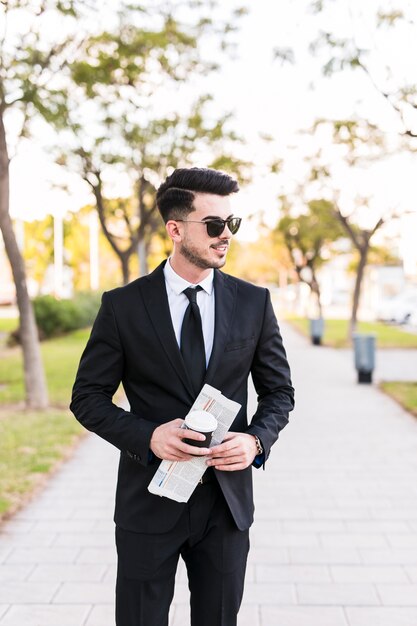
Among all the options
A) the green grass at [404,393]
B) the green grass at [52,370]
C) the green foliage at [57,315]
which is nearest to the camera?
the green grass at [404,393]

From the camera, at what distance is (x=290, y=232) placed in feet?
137

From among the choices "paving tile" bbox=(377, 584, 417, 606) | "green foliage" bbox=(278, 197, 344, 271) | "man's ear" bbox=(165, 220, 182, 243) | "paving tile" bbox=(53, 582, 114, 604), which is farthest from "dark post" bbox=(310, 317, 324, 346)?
"man's ear" bbox=(165, 220, 182, 243)

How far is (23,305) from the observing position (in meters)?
11.6

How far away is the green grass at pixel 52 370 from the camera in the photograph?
528 inches

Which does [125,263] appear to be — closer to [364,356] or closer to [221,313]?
[364,356]

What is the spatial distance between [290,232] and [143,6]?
29149 millimetres

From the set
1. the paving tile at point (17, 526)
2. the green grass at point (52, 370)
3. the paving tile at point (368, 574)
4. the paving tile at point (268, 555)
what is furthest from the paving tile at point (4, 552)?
the green grass at point (52, 370)

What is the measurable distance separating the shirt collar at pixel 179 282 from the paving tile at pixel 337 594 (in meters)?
2.59

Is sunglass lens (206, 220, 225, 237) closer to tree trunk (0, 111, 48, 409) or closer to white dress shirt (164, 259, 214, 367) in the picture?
white dress shirt (164, 259, 214, 367)

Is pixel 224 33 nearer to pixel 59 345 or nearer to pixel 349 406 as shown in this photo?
pixel 349 406

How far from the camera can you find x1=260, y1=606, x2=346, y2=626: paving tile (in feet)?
14.2

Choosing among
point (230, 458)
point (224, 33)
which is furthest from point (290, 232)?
point (230, 458)

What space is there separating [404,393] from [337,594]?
9345mm

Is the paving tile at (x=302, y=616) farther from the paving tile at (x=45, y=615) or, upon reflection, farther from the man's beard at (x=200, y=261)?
the man's beard at (x=200, y=261)
